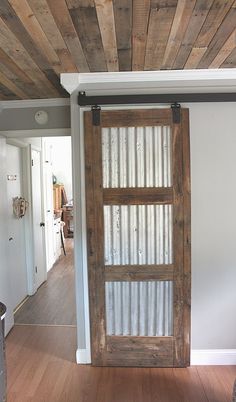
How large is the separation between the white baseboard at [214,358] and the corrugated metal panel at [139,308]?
1.00ft

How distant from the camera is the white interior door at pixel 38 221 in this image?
14.9 feet

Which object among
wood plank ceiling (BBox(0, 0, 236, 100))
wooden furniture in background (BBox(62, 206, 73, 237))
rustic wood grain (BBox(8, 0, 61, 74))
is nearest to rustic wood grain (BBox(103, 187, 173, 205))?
wood plank ceiling (BBox(0, 0, 236, 100))

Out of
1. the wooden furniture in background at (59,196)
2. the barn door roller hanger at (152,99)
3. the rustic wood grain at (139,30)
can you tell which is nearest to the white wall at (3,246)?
the barn door roller hanger at (152,99)

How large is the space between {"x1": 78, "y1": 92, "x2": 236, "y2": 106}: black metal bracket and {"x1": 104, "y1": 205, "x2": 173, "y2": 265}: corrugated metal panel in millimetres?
852

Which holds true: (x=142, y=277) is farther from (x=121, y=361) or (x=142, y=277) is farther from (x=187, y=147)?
(x=187, y=147)

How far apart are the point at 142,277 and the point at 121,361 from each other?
2.44 feet

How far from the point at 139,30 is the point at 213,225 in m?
1.60

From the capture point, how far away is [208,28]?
5.99ft

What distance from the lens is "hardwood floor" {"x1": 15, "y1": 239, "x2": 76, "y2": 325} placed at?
370 cm

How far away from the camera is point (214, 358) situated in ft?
8.93

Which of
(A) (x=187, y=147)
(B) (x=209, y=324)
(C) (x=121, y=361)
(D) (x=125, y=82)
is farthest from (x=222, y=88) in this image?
(C) (x=121, y=361)

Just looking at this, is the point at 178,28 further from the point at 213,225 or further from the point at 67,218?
the point at 67,218

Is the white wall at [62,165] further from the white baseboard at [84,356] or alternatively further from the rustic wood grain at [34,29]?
the rustic wood grain at [34,29]

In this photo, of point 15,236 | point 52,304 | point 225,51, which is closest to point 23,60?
point 225,51
